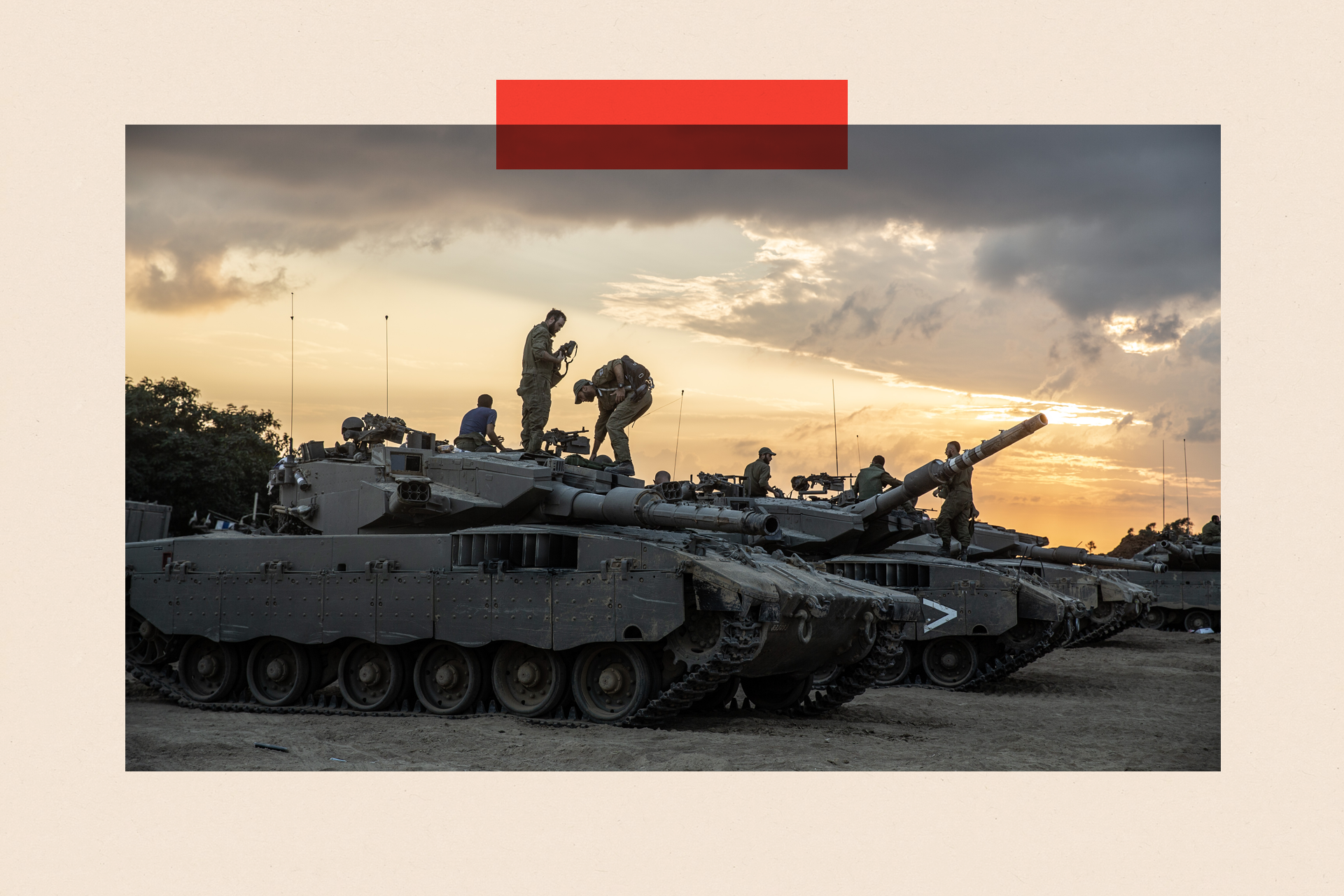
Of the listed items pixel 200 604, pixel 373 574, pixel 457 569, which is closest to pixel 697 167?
pixel 457 569

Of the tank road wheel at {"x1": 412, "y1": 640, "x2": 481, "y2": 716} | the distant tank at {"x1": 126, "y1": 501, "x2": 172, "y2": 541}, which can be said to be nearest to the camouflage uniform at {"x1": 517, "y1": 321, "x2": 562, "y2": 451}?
the tank road wheel at {"x1": 412, "y1": 640, "x2": 481, "y2": 716}

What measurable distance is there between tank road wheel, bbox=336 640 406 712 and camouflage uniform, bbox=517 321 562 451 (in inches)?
129

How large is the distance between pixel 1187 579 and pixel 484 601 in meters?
25.8

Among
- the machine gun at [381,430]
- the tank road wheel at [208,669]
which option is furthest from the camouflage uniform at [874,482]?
the tank road wheel at [208,669]

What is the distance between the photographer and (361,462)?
55.3 feet

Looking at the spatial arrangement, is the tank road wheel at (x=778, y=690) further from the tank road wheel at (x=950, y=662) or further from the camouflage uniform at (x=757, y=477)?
the camouflage uniform at (x=757, y=477)

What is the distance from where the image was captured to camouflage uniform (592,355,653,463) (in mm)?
16859

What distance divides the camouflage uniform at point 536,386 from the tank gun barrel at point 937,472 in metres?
6.00

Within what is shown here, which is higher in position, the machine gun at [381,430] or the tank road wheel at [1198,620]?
the machine gun at [381,430]

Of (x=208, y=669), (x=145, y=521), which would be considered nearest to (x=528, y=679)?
(x=208, y=669)

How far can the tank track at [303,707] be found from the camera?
571 inches

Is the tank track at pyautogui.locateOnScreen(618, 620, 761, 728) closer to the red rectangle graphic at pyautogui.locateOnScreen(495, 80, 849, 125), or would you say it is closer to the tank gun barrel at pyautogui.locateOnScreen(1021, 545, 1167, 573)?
the red rectangle graphic at pyautogui.locateOnScreen(495, 80, 849, 125)

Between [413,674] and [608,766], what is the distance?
15.3 feet

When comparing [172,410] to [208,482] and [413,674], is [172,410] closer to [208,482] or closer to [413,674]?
[208,482]
